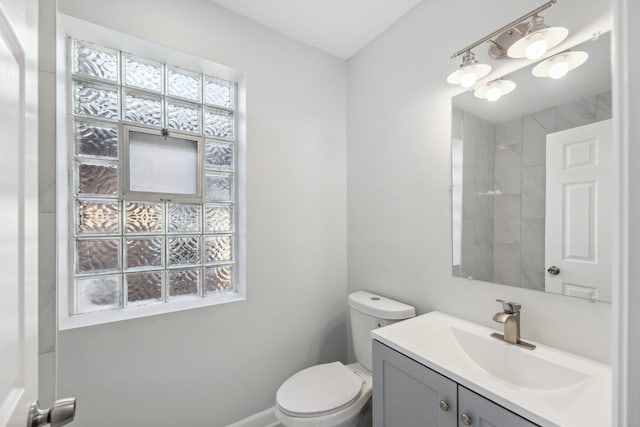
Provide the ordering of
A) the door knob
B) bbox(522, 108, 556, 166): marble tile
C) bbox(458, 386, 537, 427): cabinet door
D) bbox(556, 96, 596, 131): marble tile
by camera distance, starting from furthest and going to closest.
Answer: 1. bbox(522, 108, 556, 166): marble tile
2. bbox(556, 96, 596, 131): marble tile
3. bbox(458, 386, 537, 427): cabinet door
4. the door knob

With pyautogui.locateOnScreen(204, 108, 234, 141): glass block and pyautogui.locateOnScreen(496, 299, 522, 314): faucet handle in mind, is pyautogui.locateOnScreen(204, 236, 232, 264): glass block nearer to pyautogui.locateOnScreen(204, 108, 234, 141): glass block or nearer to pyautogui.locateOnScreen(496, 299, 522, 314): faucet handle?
pyautogui.locateOnScreen(204, 108, 234, 141): glass block

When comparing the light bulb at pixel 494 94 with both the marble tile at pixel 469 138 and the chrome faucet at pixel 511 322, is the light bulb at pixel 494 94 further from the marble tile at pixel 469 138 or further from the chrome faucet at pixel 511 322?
the chrome faucet at pixel 511 322

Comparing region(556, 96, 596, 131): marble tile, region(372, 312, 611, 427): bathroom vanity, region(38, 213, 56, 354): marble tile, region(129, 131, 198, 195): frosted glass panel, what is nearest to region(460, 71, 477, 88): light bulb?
region(556, 96, 596, 131): marble tile

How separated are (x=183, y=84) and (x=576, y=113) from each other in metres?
1.86

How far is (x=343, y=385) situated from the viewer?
4.62 feet

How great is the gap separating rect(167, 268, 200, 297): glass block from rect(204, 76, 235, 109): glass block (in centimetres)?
102

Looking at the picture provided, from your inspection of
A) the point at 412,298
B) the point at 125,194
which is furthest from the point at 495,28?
the point at 125,194

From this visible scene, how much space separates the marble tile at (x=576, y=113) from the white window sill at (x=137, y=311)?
5.53 ft

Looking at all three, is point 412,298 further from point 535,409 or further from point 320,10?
point 320,10

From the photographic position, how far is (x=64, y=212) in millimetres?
1269

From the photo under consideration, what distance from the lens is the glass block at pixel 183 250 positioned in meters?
1.59

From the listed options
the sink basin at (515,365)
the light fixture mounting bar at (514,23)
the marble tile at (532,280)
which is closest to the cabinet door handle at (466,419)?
the sink basin at (515,365)

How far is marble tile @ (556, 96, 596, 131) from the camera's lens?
97 centimetres

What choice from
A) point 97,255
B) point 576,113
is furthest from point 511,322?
point 97,255
